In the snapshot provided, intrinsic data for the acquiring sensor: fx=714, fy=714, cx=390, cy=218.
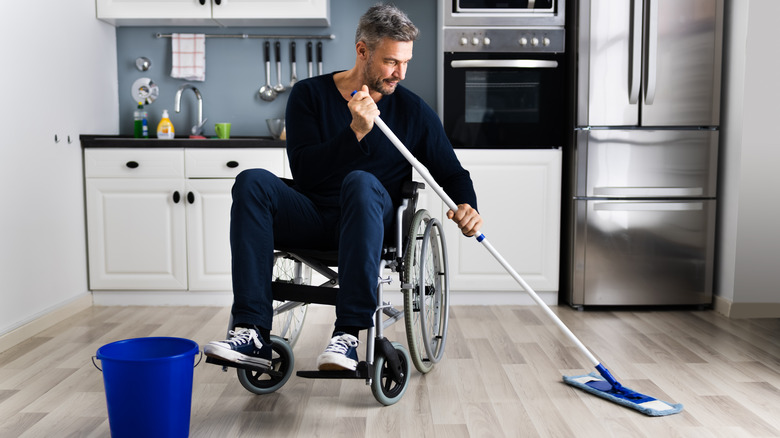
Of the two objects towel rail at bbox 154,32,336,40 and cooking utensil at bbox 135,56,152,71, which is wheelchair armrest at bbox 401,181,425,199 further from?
cooking utensil at bbox 135,56,152,71

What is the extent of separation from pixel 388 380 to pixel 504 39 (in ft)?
5.99

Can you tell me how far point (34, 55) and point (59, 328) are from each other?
107cm

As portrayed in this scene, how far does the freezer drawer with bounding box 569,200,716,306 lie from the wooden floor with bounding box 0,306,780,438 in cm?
23

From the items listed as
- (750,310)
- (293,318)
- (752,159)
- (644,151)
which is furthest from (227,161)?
(750,310)

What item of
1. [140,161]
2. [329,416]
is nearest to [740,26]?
[329,416]

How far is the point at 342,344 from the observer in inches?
68.3

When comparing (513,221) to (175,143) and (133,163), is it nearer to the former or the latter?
(175,143)

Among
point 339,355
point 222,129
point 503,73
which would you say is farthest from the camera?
point 222,129

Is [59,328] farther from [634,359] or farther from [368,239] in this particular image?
[634,359]

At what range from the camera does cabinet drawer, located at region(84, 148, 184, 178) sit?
3.17m

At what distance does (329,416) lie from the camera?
185 cm

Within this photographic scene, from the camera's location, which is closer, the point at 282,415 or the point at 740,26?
the point at 282,415

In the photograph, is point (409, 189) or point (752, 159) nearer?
point (409, 189)

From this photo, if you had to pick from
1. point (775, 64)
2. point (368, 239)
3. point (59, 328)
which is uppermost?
point (775, 64)
